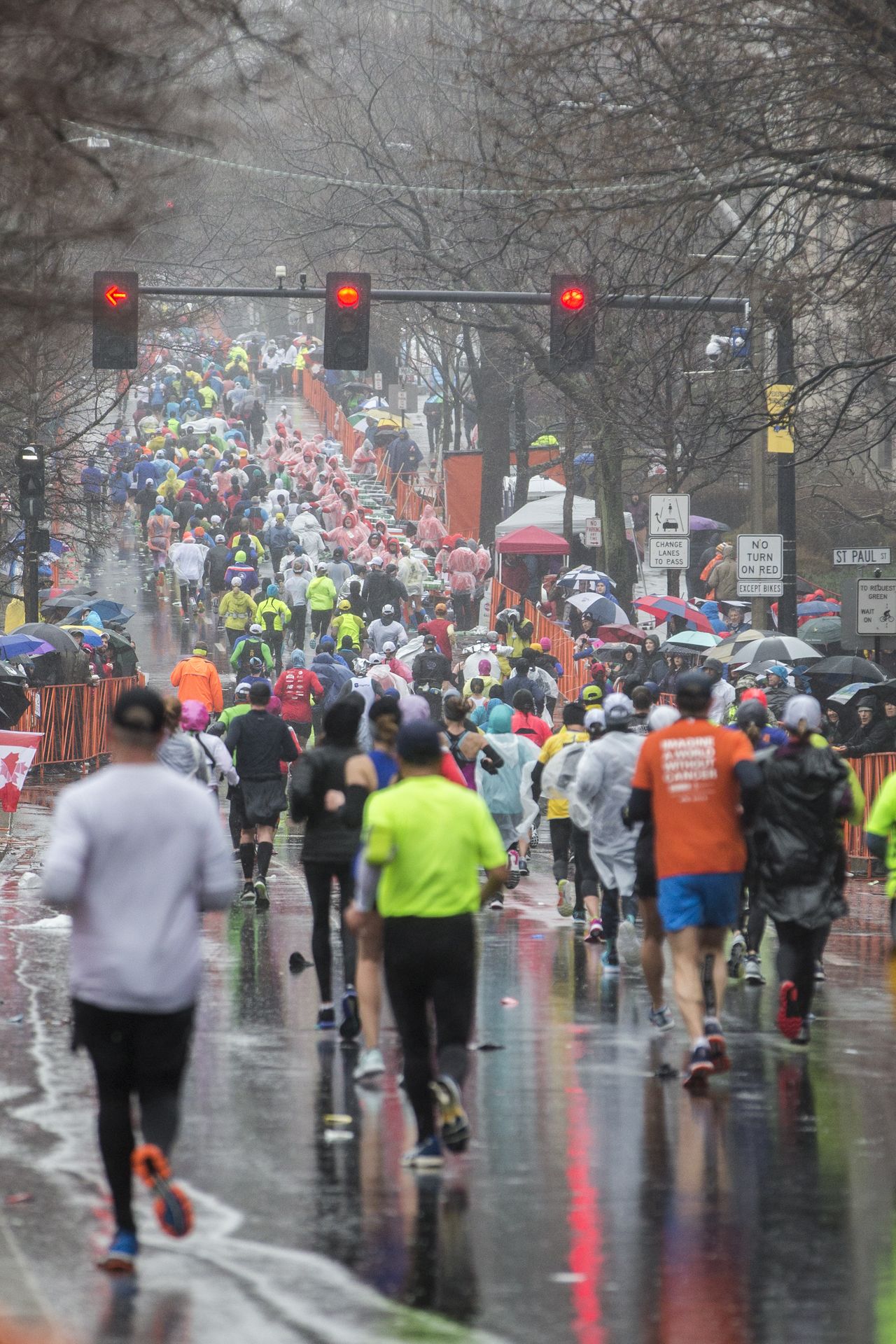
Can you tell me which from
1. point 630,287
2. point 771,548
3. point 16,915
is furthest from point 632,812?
point 771,548

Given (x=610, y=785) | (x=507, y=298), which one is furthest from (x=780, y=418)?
(x=610, y=785)

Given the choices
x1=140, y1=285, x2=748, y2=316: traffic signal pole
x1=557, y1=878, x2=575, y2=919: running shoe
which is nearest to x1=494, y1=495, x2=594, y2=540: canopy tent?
x1=140, y1=285, x2=748, y2=316: traffic signal pole

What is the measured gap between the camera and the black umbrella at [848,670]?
79.5ft

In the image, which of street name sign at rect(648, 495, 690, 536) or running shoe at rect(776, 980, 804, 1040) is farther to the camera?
street name sign at rect(648, 495, 690, 536)

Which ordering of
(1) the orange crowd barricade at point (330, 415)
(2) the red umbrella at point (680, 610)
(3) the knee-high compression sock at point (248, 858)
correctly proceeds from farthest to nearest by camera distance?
(1) the orange crowd barricade at point (330, 415) < (2) the red umbrella at point (680, 610) < (3) the knee-high compression sock at point (248, 858)

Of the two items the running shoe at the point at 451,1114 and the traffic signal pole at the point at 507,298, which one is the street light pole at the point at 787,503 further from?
the running shoe at the point at 451,1114

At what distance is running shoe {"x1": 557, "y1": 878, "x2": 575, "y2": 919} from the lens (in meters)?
15.6

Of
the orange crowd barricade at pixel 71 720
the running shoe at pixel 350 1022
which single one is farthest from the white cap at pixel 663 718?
the orange crowd barricade at pixel 71 720

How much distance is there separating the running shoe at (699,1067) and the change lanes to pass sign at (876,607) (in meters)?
14.0

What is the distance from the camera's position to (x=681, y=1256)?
257 inches

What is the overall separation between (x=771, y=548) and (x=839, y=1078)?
15955 mm

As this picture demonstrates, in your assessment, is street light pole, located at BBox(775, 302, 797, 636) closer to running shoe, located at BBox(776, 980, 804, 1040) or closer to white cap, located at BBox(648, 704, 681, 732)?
white cap, located at BBox(648, 704, 681, 732)

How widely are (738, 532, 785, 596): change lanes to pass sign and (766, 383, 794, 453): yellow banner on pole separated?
1.06 meters

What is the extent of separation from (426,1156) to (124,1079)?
1.68 m
